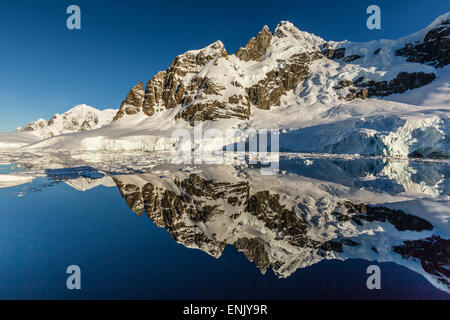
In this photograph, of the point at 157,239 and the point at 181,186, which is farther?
the point at 181,186

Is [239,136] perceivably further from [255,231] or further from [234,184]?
[255,231]

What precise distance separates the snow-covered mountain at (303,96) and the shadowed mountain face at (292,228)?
2726 centimetres

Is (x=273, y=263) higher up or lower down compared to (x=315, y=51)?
lower down

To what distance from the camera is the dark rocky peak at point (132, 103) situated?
243 feet

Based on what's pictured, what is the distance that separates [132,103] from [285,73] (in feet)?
171

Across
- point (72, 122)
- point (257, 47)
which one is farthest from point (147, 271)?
point (72, 122)

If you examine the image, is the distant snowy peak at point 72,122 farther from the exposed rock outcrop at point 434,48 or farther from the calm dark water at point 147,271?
the calm dark water at point 147,271

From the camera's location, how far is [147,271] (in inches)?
144

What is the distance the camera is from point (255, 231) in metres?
5.35

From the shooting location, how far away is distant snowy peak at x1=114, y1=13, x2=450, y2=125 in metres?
56.7

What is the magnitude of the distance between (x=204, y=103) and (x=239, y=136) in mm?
21483

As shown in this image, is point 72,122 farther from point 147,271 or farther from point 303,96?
point 147,271
